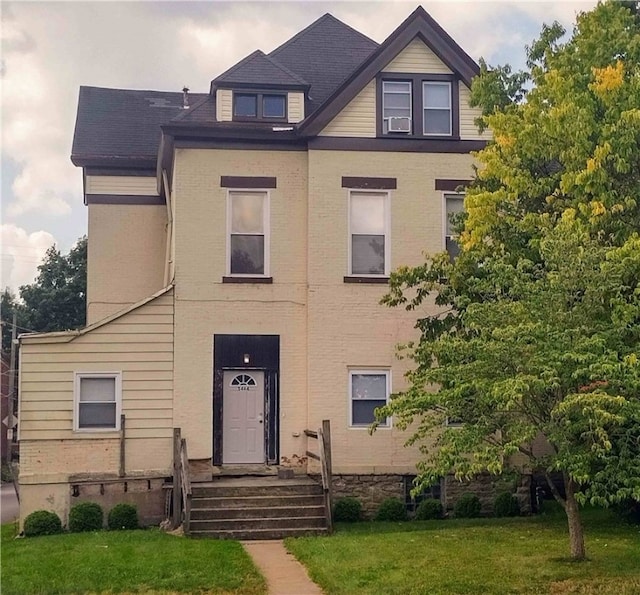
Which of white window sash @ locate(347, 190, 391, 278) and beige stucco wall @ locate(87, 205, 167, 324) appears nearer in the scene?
white window sash @ locate(347, 190, 391, 278)

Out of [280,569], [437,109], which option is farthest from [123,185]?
[280,569]

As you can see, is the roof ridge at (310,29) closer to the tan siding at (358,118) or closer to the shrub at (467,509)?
the tan siding at (358,118)

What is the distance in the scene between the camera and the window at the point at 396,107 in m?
18.8

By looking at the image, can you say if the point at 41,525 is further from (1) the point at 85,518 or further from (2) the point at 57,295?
(2) the point at 57,295

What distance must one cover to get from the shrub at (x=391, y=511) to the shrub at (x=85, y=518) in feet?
17.5

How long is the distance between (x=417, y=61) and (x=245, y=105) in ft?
12.3

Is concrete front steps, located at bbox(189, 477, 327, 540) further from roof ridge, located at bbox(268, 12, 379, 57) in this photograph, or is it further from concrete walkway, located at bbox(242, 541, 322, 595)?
roof ridge, located at bbox(268, 12, 379, 57)

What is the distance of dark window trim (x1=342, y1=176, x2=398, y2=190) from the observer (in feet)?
61.2

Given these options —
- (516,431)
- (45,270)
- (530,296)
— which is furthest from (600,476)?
(45,270)

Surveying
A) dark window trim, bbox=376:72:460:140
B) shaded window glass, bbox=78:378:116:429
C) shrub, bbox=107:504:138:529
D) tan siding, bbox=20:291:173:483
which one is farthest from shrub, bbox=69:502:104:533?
dark window trim, bbox=376:72:460:140

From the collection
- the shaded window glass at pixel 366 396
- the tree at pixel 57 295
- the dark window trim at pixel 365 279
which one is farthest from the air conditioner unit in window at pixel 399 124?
the tree at pixel 57 295

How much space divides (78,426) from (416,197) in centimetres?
828

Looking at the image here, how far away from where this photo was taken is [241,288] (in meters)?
18.5

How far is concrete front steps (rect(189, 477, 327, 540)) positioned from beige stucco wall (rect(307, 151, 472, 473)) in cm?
169
